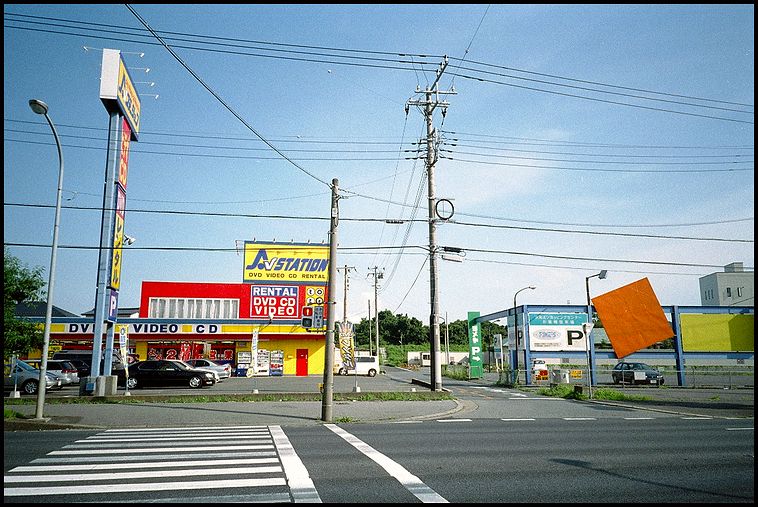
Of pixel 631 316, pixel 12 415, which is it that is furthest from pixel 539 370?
pixel 12 415

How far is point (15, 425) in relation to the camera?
14.5 meters

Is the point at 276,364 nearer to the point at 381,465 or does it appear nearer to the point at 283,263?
the point at 283,263

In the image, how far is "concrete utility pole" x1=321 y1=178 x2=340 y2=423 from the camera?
16.5 meters

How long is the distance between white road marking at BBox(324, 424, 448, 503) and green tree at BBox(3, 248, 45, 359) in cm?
1678

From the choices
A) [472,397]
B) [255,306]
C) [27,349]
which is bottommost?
[472,397]

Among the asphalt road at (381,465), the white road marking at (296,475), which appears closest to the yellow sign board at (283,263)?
the asphalt road at (381,465)

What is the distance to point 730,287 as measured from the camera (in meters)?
76.5

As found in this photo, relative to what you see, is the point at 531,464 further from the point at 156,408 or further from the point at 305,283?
the point at 305,283

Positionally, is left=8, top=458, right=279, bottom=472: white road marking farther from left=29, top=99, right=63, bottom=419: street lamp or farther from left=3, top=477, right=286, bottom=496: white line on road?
left=29, top=99, right=63, bottom=419: street lamp

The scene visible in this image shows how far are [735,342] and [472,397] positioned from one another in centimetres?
1988

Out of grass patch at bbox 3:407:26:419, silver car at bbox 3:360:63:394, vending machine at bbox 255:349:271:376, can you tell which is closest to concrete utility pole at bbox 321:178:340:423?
grass patch at bbox 3:407:26:419

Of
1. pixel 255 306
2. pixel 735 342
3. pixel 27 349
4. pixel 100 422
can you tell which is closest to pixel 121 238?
pixel 27 349

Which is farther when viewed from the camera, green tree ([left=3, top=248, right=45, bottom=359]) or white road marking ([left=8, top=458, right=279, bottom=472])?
green tree ([left=3, top=248, right=45, bottom=359])

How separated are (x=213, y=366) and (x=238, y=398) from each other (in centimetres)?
1564
